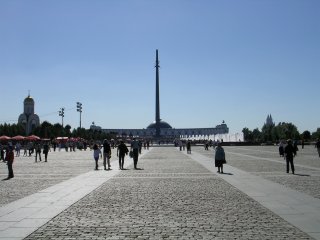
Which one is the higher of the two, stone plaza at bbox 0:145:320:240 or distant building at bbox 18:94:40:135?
distant building at bbox 18:94:40:135

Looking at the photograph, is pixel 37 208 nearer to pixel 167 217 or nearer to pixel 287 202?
pixel 167 217

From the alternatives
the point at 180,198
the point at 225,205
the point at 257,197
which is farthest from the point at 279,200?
the point at 180,198

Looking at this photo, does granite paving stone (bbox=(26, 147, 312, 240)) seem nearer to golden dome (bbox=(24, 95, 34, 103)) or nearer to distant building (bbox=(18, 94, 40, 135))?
distant building (bbox=(18, 94, 40, 135))

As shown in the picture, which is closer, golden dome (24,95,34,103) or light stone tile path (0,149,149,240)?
light stone tile path (0,149,149,240)

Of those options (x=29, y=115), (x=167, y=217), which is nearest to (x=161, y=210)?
(x=167, y=217)

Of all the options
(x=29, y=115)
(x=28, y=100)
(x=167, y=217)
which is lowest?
(x=167, y=217)

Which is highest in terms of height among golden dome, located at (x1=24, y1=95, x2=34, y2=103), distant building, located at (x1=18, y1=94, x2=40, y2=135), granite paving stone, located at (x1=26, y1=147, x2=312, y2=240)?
golden dome, located at (x1=24, y1=95, x2=34, y2=103)

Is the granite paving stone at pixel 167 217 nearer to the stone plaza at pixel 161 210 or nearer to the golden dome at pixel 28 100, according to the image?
the stone plaza at pixel 161 210

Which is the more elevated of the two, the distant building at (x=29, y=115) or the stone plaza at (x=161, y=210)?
the distant building at (x=29, y=115)

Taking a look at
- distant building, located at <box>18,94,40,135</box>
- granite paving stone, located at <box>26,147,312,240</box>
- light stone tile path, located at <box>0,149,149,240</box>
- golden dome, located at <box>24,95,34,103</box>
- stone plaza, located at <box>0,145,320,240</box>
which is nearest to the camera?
granite paving stone, located at <box>26,147,312,240</box>

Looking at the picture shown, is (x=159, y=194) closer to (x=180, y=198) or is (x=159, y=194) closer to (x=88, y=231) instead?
(x=180, y=198)

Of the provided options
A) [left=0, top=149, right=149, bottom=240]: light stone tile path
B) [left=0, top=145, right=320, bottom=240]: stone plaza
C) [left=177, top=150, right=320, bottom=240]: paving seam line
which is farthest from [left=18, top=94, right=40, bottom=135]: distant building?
[left=177, top=150, right=320, bottom=240]: paving seam line

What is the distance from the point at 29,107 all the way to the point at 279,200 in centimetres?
14426

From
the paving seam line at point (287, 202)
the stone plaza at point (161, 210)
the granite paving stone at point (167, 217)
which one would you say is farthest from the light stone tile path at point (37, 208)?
the paving seam line at point (287, 202)
